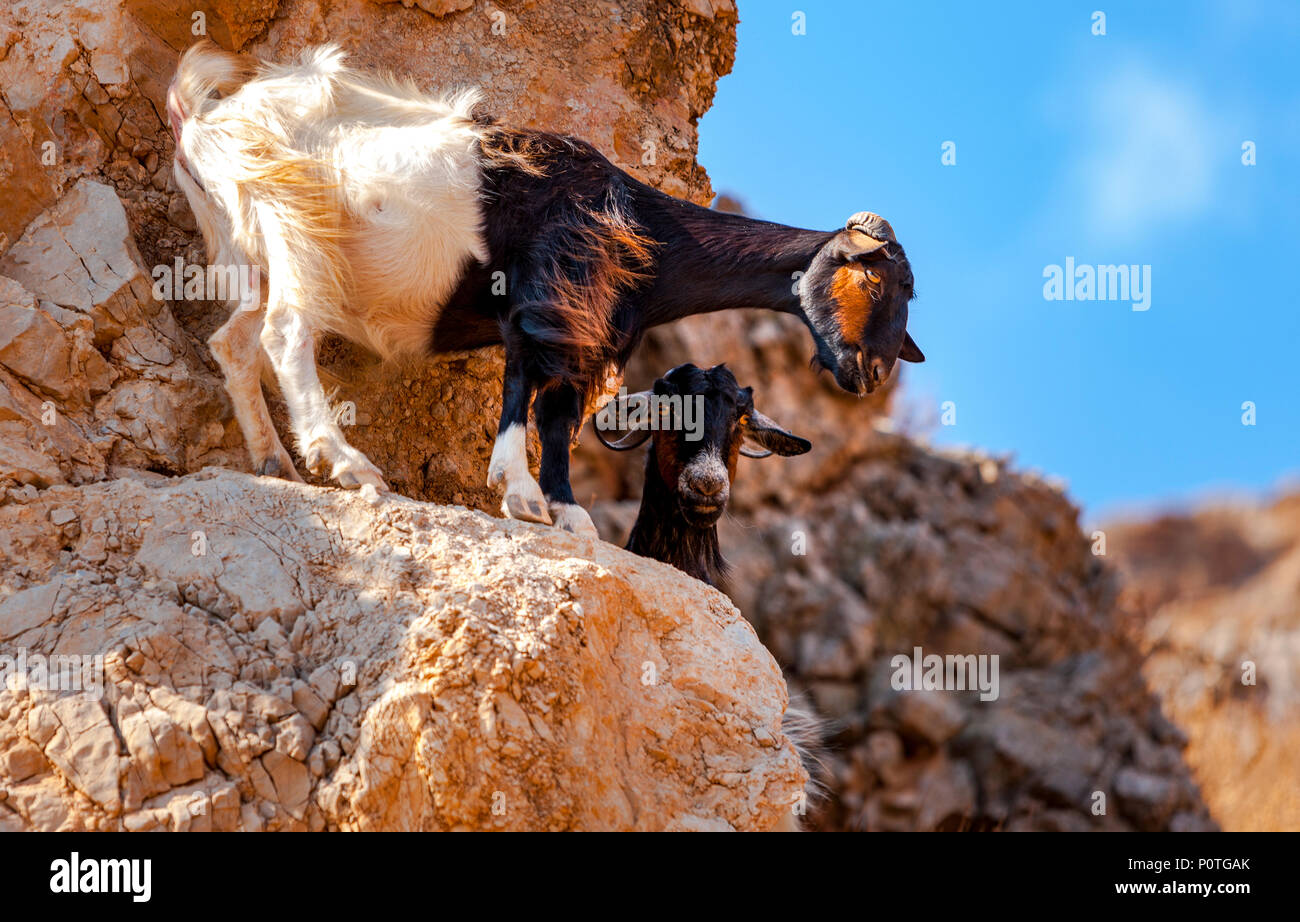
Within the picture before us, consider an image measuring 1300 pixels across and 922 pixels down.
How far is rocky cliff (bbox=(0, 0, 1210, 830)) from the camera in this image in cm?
400

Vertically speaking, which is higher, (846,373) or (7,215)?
(7,215)

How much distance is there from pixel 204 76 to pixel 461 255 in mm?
1368

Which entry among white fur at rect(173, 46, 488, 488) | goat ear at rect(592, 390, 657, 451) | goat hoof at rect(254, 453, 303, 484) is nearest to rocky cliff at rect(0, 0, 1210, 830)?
goat hoof at rect(254, 453, 303, 484)

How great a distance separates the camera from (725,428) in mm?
6258

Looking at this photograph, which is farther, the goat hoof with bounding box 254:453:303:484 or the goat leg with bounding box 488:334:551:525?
the goat hoof with bounding box 254:453:303:484

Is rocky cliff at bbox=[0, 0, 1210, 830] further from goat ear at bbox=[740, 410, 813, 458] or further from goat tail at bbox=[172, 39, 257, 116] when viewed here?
goat ear at bbox=[740, 410, 813, 458]

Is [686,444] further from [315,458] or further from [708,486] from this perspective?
[315,458]

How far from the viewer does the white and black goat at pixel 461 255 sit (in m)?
5.14

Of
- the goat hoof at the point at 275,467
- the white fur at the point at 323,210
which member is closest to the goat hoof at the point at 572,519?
the white fur at the point at 323,210

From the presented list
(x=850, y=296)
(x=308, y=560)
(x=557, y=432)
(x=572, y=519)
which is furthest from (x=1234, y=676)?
(x=308, y=560)

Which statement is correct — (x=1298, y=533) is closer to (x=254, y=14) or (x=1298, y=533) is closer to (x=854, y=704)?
(x=854, y=704)

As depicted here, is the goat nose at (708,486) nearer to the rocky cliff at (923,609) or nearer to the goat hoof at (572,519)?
the goat hoof at (572,519)
